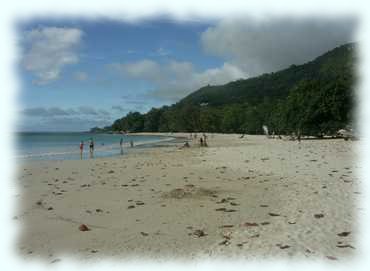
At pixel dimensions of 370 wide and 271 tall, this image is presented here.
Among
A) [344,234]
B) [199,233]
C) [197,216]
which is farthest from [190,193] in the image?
[344,234]

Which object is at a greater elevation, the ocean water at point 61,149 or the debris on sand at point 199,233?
the debris on sand at point 199,233

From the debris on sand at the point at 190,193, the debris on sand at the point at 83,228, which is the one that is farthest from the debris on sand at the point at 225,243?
the debris on sand at the point at 190,193

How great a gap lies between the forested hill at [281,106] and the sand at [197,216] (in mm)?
6254

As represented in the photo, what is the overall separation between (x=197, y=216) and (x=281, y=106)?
5510 centimetres

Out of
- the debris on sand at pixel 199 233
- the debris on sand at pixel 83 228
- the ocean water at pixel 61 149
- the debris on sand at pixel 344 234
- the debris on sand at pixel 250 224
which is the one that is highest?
the debris on sand at pixel 344 234

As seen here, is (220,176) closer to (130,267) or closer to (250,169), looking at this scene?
(250,169)

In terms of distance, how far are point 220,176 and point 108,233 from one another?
7.39m

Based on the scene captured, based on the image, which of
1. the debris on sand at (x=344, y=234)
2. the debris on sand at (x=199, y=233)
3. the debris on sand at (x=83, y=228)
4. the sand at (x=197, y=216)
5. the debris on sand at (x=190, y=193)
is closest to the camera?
the sand at (x=197, y=216)

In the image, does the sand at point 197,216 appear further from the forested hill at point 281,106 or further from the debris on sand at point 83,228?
the forested hill at point 281,106

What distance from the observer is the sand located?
18.1 ft

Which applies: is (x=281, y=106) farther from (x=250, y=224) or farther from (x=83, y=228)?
(x=83, y=228)

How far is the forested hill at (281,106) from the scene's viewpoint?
3722 cm

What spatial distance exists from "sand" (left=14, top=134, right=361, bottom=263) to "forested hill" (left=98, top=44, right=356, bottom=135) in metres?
6.25

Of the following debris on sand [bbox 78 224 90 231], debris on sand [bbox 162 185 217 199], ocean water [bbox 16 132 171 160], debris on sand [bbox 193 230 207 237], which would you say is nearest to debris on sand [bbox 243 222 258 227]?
debris on sand [bbox 193 230 207 237]
